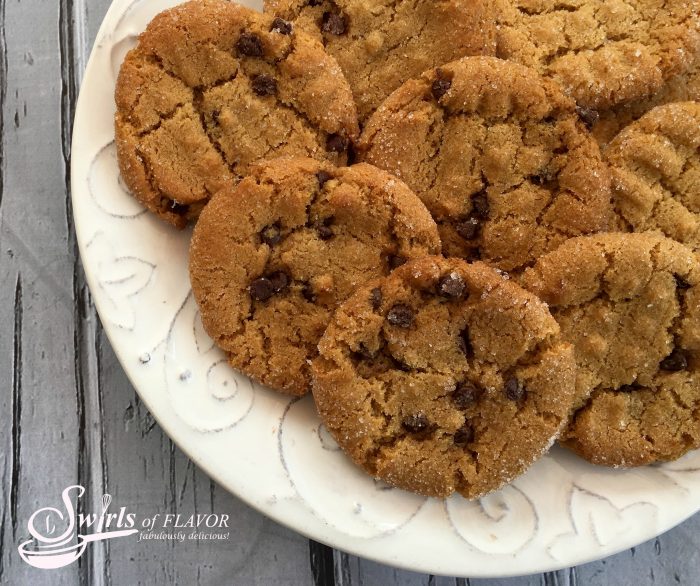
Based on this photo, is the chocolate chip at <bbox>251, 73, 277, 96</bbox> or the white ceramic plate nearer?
the white ceramic plate

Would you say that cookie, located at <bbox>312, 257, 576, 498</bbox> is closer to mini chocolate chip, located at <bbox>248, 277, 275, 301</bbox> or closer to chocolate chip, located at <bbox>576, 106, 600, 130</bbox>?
mini chocolate chip, located at <bbox>248, 277, 275, 301</bbox>

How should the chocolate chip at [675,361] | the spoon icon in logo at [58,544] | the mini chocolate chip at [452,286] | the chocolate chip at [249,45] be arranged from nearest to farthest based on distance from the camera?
the mini chocolate chip at [452,286] < the chocolate chip at [675,361] < the chocolate chip at [249,45] < the spoon icon in logo at [58,544]

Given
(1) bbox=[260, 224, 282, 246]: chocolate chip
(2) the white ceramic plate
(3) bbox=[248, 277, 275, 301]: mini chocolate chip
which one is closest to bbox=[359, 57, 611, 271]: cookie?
(1) bbox=[260, 224, 282, 246]: chocolate chip

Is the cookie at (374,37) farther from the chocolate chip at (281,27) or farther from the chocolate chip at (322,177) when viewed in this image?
the chocolate chip at (322,177)

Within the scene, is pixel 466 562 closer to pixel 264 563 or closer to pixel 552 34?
pixel 264 563

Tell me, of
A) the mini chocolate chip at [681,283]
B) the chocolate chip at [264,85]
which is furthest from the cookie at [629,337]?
the chocolate chip at [264,85]

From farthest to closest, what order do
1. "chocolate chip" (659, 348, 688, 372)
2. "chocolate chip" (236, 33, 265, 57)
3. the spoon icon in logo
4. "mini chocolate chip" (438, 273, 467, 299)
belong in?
the spoon icon in logo < "chocolate chip" (236, 33, 265, 57) < "chocolate chip" (659, 348, 688, 372) < "mini chocolate chip" (438, 273, 467, 299)
